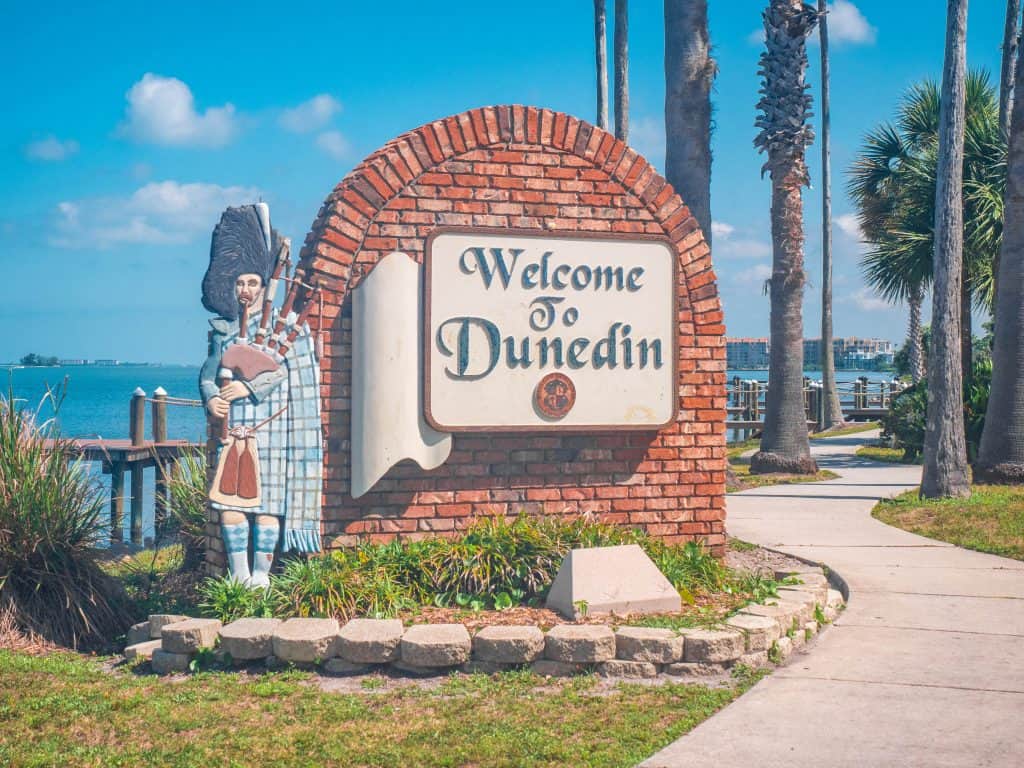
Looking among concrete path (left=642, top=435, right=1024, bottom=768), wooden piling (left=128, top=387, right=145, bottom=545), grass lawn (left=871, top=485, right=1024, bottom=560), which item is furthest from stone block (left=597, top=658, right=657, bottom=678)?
wooden piling (left=128, top=387, right=145, bottom=545)

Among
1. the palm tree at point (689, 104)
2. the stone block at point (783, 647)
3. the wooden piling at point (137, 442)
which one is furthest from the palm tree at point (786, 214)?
the stone block at point (783, 647)

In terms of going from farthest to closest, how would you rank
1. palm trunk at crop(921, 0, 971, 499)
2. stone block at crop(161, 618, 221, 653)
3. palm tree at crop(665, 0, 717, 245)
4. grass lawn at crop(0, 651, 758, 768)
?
palm tree at crop(665, 0, 717, 245) < palm trunk at crop(921, 0, 971, 499) < stone block at crop(161, 618, 221, 653) < grass lawn at crop(0, 651, 758, 768)

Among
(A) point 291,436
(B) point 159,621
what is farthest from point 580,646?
(B) point 159,621

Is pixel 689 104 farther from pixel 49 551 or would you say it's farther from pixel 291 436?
pixel 49 551

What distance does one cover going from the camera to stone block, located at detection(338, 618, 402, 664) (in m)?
6.17

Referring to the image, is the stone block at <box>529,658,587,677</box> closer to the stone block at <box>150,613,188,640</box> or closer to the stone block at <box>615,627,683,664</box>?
the stone block at <box>615,627,683,664</box>

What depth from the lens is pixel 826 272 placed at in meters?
34.0

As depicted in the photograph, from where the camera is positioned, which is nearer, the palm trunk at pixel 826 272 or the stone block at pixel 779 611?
the stone block at pixel 779 611

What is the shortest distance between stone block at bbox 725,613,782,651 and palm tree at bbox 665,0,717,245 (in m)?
9.05

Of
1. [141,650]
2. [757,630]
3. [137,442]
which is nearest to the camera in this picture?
[757,630]

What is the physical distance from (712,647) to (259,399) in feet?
11.5

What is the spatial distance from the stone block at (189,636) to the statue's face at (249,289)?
2.30 meters

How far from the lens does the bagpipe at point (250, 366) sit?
744 centimetres

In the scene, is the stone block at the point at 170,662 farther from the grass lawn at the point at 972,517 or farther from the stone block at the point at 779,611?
the grass lawn at the point at 972,517
